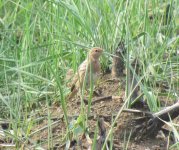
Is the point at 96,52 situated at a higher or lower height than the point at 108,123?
higher

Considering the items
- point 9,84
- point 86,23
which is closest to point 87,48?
point 86,23

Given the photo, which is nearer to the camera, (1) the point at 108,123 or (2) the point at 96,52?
(1) the point at 108,123

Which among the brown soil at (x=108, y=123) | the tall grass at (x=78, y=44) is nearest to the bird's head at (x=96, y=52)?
the tall grass at (x=78, y=44)

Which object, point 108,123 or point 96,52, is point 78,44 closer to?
point 96,52

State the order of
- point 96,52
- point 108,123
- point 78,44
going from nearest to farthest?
point 108,123
point 78,44
point 96,52

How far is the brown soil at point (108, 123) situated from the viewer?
4.05m

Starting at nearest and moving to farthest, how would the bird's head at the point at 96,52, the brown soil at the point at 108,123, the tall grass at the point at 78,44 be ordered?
the brown soil at the point at 108,123 < the tall grass at the point at 78,44 < the bird's head at the point at 96,52

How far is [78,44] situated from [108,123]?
33.9 inches

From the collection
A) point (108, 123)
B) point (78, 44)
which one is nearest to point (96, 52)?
point (78, 44)

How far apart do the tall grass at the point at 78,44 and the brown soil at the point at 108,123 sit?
0.47 ft

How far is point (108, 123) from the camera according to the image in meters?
4.28

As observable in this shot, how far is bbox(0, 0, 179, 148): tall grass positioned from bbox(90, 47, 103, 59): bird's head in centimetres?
5

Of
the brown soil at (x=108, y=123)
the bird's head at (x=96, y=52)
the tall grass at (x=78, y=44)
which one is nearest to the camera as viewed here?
the brown soil at (x=108, y=123)

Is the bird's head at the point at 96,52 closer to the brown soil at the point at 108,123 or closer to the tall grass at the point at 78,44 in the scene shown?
the tall grass at the point at 78,44
